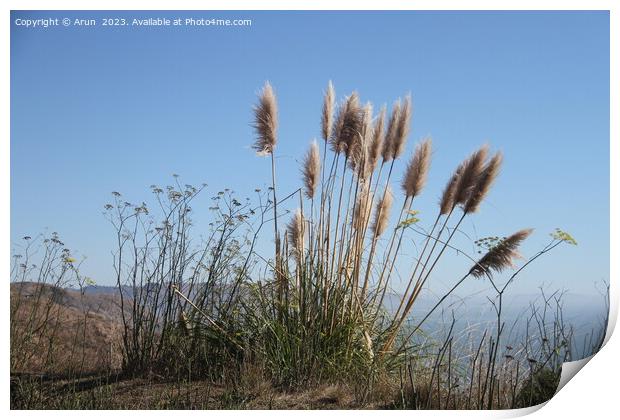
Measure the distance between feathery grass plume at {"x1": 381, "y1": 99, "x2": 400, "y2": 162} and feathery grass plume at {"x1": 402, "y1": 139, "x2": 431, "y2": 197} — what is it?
0.41ft

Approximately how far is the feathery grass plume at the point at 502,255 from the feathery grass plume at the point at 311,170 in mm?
909

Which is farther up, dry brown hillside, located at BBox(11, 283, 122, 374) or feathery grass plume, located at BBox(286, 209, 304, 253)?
feathery grass plume, located at BBox(286, 209, 304, 253)

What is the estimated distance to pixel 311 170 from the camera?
3.71 meters

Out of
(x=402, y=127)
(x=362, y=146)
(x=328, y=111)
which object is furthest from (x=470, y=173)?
(x=328, y=111)

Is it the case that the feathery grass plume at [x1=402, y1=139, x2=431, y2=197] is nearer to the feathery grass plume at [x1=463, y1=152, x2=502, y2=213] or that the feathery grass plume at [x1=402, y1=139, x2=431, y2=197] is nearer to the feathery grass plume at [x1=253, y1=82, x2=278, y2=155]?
the feathery grass plume at [x1=463, y1=152, x2=502, y2=213]

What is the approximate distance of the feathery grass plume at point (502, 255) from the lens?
11.1 feet

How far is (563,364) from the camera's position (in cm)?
335

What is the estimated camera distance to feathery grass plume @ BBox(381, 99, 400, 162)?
147 inches

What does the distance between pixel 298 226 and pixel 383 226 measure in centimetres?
45

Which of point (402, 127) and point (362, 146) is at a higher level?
point (402, 127)

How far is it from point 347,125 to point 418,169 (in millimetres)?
429

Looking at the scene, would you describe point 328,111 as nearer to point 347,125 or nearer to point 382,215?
point 347,125

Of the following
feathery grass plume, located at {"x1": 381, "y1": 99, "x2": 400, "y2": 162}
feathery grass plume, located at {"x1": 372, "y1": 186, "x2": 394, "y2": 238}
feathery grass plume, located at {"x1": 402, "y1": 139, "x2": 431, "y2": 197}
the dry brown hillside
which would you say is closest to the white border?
the dry brown hillside
